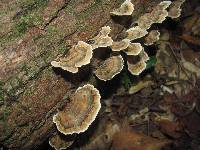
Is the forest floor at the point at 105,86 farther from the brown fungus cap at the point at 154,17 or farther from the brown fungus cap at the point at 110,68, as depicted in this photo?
the brown fungus cap at the point at 154,17

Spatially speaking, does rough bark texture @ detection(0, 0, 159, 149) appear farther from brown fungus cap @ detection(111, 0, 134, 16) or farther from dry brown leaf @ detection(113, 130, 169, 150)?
dry brown leaf @ detection(113, 130, 169, 150)

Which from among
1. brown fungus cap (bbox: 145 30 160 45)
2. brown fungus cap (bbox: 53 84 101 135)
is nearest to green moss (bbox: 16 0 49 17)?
brown fungus cap (bbox: 53 84 101 135)

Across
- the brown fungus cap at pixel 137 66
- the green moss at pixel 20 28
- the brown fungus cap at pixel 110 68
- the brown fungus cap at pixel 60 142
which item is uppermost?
the green moss at pixel 20 28

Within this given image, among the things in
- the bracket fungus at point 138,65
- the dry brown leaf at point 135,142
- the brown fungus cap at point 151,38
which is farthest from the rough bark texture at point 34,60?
the dry brown leaf at point 135,142

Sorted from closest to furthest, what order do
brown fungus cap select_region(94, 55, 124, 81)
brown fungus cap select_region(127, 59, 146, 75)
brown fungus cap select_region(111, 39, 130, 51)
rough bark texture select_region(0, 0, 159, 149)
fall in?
rough bark texture select_region(0, 0, 159, 149), brown fungus cap select_region(111, 39, 130, 51), brown fungus cap select_region(94, 55, 124, 81), brown fungus cap select_region(127, 59, 146, 75)

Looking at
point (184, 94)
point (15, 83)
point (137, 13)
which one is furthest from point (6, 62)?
point (184, 94)

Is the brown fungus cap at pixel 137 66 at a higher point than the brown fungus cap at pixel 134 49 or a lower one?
lower

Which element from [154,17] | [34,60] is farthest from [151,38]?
[34,60]
